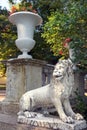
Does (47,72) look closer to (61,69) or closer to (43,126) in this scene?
(61,69)

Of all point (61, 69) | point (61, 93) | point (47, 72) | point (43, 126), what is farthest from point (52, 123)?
point (47, 72)

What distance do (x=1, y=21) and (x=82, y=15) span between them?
27.5 ft

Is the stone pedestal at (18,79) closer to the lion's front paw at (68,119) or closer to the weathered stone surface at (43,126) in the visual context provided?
the weathered stone surface at (43,126)

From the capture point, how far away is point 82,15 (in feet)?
14.6

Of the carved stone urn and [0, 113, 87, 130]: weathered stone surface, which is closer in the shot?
[0, 113, 87, 130]: weathered stone surface

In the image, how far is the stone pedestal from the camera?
4.91 meters

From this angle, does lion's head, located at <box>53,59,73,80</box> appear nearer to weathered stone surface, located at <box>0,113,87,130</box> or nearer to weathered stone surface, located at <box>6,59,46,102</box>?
weathered stone surface, located at <box>0,113,87,130</box>

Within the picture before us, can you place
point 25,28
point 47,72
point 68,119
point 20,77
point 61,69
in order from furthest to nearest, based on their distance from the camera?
point 47,72, point 25,28, point 20,77, point 61,69, point 68,119

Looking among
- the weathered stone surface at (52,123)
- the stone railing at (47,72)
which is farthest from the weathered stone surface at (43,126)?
the stone railing at (47,72)

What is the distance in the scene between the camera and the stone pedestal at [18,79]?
16.1 ft

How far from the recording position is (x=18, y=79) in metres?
4.96

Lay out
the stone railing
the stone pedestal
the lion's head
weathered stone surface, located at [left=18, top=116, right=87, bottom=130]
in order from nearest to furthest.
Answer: weathered stone surface, located at [left=18, top=116, right=87, bottom=130] → the lion's head → the stone pedestal → the stone railing

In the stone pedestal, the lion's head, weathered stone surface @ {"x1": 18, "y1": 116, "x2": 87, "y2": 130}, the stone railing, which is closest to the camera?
weathered stone surface @ {"x1": 18, "y1": 116, "x2": 87, "y2": 130}

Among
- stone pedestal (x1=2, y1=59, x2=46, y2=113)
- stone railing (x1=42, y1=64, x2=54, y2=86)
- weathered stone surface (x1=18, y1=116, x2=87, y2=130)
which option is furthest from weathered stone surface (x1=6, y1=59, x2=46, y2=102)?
weathered stone surface (x1=18, y1=116, x2=87, y2=130)
